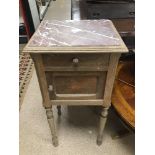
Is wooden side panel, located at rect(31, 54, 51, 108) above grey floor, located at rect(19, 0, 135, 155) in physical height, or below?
above

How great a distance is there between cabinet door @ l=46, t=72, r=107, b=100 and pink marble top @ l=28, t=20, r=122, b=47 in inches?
5.9

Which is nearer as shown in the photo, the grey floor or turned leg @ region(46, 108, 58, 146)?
turned leg @ region(46, 108, 58, 146)

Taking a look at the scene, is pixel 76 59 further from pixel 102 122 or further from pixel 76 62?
pixel 102 122

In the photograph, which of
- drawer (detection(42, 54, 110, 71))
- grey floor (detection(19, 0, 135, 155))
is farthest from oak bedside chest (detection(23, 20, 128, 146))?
grey floor (detection(19, 0, 135, 155))

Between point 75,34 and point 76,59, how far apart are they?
0.49 feet

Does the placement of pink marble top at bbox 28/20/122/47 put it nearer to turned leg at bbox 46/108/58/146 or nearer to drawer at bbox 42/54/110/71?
drawer at bbox 42/54/110/71

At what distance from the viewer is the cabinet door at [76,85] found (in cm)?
92

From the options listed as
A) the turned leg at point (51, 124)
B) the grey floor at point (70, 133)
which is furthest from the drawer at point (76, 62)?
the grey floor at point (70, 133)

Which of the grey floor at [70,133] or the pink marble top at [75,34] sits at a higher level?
the pink marble top at [75,34]

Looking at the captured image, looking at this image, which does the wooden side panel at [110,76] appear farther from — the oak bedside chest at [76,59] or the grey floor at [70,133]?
the grey floor at [70,133]

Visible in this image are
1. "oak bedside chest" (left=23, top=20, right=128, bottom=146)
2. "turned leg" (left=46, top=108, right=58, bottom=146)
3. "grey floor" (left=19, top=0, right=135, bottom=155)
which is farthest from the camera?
"grey floor" (left=19, top=0, right=135, bottom=155)

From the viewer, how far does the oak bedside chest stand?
0.81 metres
